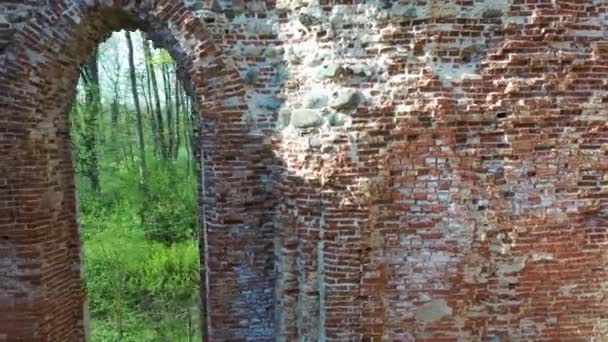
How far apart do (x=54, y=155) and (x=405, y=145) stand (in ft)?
10.3

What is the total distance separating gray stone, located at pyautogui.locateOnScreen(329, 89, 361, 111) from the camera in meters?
4.79

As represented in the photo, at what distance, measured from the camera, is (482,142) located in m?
4.84

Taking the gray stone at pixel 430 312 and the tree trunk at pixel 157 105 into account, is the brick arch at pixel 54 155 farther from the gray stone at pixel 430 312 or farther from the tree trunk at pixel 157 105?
the tree trunk at pixel 157 105

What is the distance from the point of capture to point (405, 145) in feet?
15.7

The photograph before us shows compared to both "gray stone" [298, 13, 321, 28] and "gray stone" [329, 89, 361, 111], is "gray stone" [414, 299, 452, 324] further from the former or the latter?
"gray stone" [298, 13, 321, 28]

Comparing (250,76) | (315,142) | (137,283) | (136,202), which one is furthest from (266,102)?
(136,202)

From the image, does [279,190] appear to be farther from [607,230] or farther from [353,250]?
[607,230]

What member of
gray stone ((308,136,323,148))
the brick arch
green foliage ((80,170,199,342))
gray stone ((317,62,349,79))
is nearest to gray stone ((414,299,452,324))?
the brick arch

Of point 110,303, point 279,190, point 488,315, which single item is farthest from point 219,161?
point 110,303

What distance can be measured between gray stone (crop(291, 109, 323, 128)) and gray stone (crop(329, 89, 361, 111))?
0.15 metres

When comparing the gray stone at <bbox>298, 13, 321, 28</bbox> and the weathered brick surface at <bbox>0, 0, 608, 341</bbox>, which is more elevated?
the gray stone at <bbox>298, 13, 321, 28</bbox>

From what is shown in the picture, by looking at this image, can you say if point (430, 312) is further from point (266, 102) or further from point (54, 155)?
point (54, 155)

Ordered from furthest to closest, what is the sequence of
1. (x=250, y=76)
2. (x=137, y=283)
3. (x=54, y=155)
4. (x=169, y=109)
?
(x=169, y=109) < (x=137, y=283) < (x=54, y=155) < (x=250, y=76)

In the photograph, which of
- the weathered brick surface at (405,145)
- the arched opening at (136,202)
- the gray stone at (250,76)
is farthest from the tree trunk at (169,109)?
the gray stone at (250,76)
